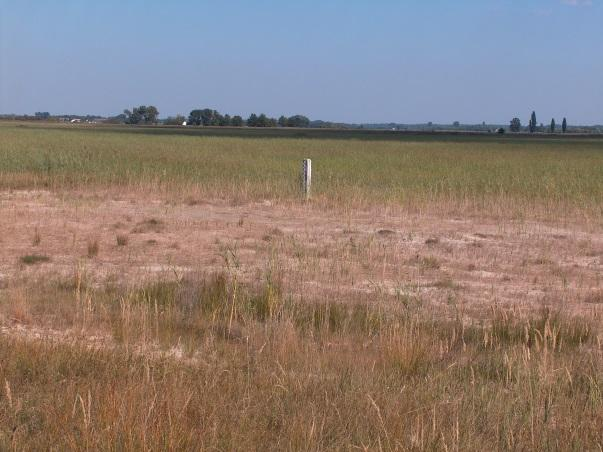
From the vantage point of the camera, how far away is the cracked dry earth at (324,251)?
9.92 m

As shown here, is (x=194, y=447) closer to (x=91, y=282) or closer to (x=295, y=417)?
(x=295, y=417)

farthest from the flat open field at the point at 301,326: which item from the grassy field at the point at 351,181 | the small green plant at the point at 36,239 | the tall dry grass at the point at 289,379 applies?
the grassy field at the point at 351,181

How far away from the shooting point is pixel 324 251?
12375 mm

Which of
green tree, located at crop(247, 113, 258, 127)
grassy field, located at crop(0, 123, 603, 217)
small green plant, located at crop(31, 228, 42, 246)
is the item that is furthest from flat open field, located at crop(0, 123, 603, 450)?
green tree, located at crop(247, 113, 258, 127)

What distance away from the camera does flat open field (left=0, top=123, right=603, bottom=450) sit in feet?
15.8

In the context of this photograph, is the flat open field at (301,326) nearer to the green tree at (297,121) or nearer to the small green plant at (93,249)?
the small green plant at (93,249)

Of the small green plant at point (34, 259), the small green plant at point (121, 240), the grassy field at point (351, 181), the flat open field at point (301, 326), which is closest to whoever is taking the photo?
the flat open field at point (301, 326)

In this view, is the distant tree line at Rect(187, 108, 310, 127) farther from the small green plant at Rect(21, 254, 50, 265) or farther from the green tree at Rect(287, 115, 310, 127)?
the small green plant at Rect(21, 254, 50, 265)

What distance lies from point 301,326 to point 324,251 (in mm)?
4722

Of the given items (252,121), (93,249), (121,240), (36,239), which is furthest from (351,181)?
(252,121)

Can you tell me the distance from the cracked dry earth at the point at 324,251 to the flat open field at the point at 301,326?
0.18ft

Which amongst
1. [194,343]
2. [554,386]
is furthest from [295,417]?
[194,343]

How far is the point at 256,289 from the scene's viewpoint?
31.4ft

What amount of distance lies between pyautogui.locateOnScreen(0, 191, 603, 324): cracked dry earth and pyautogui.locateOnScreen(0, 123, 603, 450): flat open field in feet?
0.18
